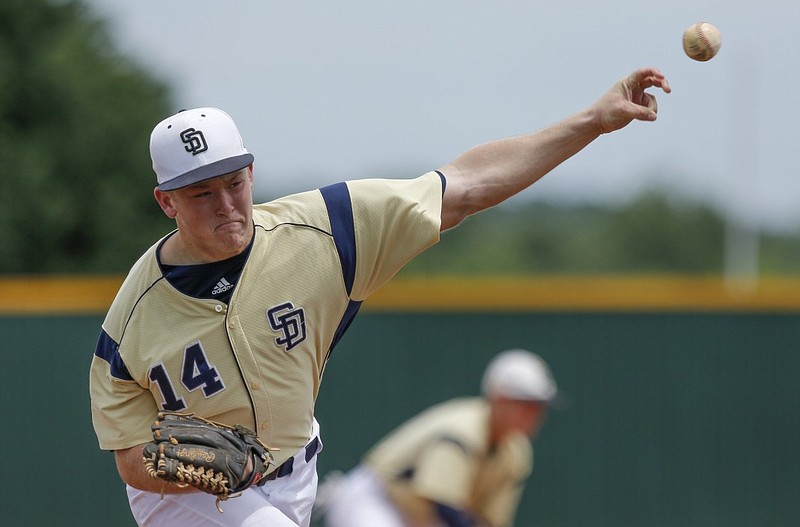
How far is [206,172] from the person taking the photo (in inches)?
161

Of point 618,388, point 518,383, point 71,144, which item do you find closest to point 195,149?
point 518,383

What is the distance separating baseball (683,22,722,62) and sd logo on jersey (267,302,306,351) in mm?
1632

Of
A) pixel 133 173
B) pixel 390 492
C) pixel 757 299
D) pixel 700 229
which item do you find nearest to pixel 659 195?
pixel 700 229

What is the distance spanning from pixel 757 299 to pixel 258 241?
6.60 metres

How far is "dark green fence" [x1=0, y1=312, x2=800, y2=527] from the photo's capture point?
9773mm

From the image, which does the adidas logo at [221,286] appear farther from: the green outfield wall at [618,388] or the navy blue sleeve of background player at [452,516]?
the green outfield wall at [618,388]

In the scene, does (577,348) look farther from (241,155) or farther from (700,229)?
(700,229)

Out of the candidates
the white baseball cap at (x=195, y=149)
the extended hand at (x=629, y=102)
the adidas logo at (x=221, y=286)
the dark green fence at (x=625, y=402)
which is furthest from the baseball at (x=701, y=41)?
the dark green fence at (x=625, y=402)

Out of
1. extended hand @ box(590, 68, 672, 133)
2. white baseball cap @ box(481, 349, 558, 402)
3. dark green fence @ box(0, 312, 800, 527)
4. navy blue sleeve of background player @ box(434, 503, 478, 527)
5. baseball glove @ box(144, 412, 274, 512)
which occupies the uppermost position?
extended hand @ box(590, 68, 672, 133)

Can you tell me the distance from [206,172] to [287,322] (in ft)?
1.86

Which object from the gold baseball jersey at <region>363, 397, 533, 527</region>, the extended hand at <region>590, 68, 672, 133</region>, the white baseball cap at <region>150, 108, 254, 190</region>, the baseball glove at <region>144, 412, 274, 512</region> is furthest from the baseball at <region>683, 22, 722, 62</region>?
the gold baseball jersey at <region>363, 397, 533, 527</region>

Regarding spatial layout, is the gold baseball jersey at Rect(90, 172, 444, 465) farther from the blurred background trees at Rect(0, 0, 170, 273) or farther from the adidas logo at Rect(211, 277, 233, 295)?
the blurred background trees at Rect(0, 0, 170, 273)

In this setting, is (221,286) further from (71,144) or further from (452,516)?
(71,144)

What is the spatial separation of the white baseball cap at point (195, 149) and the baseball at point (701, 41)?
1.58m
